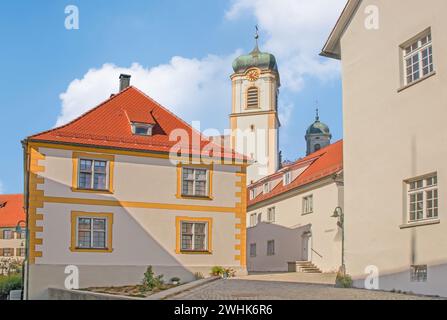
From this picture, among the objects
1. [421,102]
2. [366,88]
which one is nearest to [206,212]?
[366,88]

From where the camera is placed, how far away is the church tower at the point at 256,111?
68.9 meters

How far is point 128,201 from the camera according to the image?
28.8 meters

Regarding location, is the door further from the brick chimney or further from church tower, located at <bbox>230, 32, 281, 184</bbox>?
church tower, located at <bbox>230, 32, 281, 184</bbox>

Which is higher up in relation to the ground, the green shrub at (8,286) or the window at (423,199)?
the window at (423,199)

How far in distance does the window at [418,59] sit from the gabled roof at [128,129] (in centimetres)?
1305

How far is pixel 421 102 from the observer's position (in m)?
17.8

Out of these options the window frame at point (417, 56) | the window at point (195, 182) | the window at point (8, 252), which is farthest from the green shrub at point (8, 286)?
the window at point (8, 252)

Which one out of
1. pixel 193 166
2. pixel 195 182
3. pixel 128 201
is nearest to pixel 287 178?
pixel 195 182

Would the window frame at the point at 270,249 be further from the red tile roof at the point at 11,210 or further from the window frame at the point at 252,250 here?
the red tile roof at the point at 11,210

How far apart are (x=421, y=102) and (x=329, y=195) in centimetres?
1827

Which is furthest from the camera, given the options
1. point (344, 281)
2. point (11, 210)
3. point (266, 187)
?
point (11, 210)

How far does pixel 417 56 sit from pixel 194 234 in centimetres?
1464

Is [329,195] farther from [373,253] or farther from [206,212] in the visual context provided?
[373,253]

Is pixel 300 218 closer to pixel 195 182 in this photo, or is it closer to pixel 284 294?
pixel 195 182
